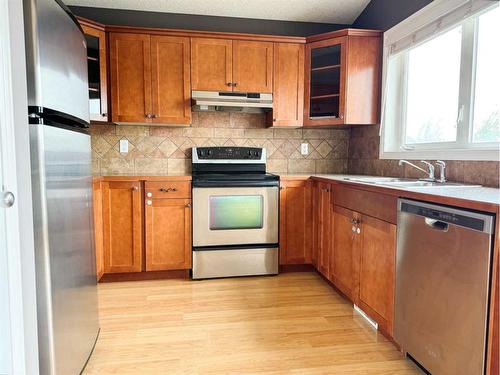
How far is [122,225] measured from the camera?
2771 millimetres

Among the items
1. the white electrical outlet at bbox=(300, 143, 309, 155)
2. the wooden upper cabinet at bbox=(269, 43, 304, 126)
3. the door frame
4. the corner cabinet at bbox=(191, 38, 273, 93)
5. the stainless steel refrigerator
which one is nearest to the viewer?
the door frame

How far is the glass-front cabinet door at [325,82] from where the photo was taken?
294cm

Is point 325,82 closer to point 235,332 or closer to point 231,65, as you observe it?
point 231,65

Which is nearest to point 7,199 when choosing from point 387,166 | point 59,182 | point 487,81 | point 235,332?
point 59,182

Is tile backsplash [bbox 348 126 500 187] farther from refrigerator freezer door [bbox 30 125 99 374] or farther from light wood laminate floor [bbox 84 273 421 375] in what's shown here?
refrigerator freezer door [bbox 30 125 99 374]

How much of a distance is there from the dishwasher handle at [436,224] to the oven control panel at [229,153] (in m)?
2.06

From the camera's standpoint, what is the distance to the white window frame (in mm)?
1950

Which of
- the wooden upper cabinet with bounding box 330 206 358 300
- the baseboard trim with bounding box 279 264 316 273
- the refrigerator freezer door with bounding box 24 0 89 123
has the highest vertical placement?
the refrigerator freezer door with bounding box 24 0 89 123

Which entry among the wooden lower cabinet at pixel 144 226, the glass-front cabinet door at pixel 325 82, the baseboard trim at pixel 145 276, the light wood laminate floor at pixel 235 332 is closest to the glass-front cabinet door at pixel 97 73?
the wooden lower cabinet at pixel 144 226

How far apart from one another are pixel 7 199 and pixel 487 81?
2456 mm

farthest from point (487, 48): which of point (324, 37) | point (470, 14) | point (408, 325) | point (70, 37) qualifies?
point (70, 37)

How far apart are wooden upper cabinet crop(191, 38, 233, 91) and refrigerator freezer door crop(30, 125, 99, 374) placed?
152cm

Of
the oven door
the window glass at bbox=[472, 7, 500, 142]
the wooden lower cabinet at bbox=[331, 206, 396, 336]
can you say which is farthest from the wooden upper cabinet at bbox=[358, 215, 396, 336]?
the oven door

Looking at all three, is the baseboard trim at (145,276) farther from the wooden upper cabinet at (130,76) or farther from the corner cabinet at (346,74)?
the corner cabinet at (346,74)
